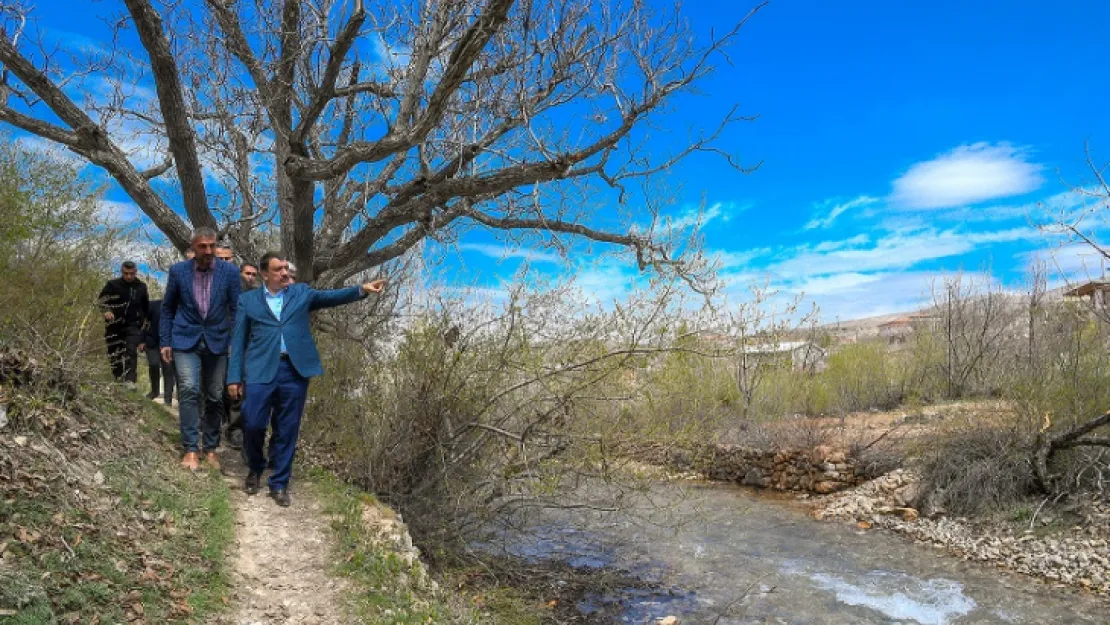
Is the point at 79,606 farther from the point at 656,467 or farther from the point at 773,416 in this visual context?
the point at 773,416

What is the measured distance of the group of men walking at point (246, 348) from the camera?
18.3ft

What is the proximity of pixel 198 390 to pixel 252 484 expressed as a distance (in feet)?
3.00

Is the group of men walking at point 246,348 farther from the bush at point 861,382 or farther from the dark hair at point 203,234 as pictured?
the bush at point 861,382

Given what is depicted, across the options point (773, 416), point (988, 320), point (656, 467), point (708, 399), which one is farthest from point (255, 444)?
point (988, 320)

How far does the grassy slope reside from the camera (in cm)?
353

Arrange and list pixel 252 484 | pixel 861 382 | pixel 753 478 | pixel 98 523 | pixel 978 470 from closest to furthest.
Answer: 1. pixel 98 523
2. pixel 252 484
3. pixel 978 470
4. pixel 753 478
5. pixel 861 382

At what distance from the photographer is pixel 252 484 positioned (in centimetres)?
587

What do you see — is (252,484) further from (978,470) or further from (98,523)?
(978,470)

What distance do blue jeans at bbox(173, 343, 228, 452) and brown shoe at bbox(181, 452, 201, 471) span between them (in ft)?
0.15

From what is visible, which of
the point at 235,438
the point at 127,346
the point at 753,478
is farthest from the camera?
the point at 753,478

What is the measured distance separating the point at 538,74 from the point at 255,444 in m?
4.76

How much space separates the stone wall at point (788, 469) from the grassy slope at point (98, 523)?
9.13 meters

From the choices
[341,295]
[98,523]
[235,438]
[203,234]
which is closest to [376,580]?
[98,523]

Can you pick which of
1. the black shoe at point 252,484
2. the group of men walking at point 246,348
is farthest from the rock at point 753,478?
the black shoe at point 252,484
